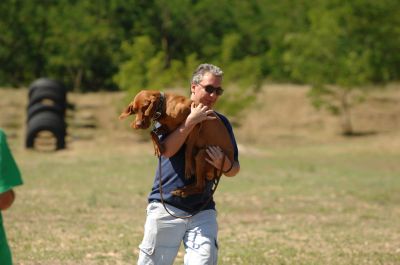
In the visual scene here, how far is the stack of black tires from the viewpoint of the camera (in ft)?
88.8

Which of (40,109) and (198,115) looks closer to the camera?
(198,115)

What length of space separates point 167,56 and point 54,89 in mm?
16392

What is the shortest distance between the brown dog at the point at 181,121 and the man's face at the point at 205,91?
0.25 feet

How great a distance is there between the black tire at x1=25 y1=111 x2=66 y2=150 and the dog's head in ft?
72.4

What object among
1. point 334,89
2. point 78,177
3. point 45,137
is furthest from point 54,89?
point 334,89

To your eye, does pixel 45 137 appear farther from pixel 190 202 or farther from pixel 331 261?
pixel 190 202

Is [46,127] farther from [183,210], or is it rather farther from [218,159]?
[218,159]

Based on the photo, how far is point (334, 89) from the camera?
134 ft

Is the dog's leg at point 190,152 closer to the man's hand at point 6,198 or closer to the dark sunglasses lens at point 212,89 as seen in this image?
the dark sunglasses lens at point 212,89

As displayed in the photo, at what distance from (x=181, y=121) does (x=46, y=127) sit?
2212 cm

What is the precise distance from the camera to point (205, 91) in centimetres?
546

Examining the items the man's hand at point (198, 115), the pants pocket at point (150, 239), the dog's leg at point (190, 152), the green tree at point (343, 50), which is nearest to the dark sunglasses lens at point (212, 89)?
the man's hand at point (198, 115)

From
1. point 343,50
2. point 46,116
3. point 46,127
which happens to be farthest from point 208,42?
point 46,127

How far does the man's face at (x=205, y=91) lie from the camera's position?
5.45m
